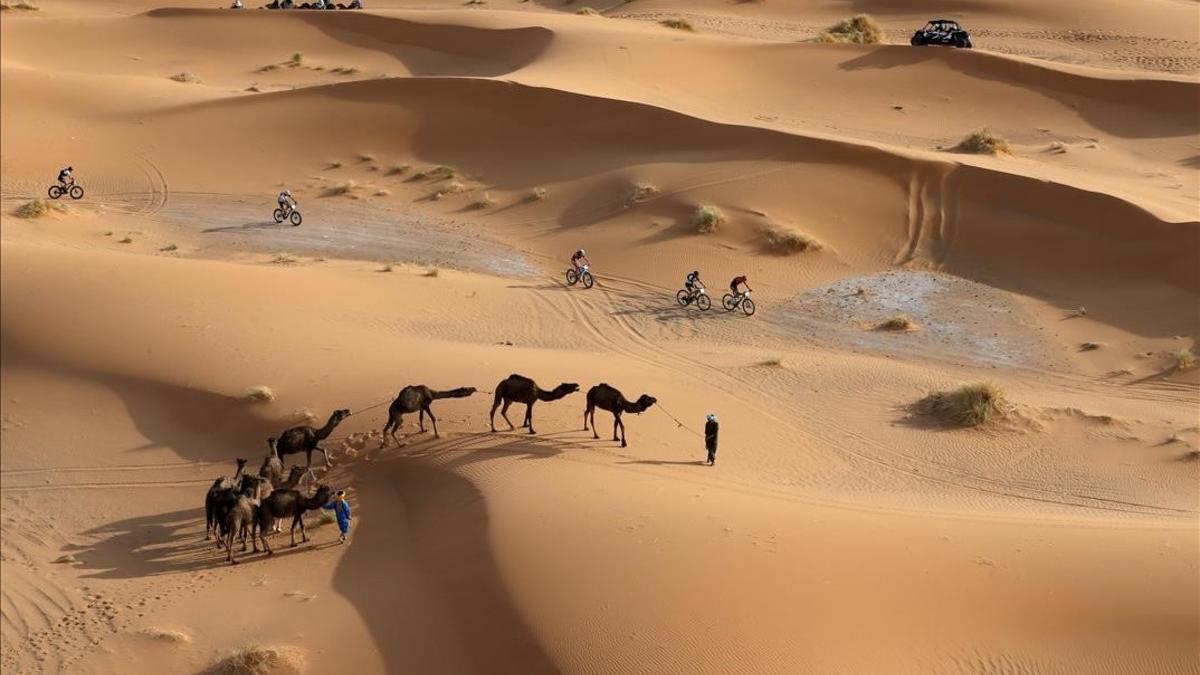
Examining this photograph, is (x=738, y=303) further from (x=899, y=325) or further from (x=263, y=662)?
(x=263, y=662)

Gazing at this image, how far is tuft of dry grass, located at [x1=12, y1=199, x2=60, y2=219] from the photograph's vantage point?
2945 centimetres

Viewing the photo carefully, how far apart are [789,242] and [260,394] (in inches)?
523

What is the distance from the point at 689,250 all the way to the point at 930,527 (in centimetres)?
1389

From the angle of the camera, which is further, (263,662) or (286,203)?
(286,203)

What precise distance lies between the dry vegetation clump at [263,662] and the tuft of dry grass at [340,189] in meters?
20.2

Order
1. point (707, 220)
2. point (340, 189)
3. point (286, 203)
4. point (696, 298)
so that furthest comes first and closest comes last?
point (340, 189)
point (286, 203)
point (707, 220)
point (696, 298)

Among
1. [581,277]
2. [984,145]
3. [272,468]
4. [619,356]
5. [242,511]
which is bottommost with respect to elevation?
[242,511]

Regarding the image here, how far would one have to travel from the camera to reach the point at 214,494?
1591 cm

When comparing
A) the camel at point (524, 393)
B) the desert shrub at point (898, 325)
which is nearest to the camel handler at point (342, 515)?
the camel at point (524, 393)

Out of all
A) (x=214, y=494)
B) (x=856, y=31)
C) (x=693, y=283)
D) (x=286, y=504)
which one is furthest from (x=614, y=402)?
(x=856, y=31)

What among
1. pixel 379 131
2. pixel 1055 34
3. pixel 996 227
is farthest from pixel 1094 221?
pixel 1055 34

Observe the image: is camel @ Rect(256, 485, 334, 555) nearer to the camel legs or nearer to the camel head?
the camel legs

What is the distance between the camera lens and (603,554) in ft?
46.3

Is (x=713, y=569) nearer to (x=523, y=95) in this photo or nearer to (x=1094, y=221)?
(x=1094, y=221)
